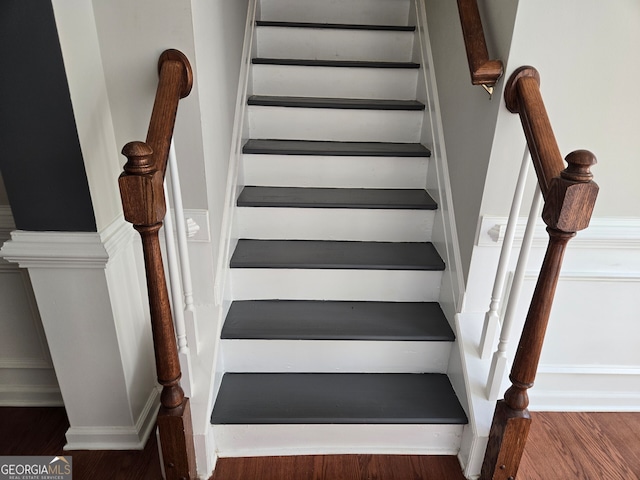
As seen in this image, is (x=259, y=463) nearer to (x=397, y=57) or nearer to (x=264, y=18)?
(x=397, y=57)

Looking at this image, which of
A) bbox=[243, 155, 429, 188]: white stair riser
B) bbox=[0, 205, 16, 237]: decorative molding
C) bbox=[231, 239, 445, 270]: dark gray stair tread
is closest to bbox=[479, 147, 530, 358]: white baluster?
bbox=[231, 239, 445, 270]: dark gray stair tread

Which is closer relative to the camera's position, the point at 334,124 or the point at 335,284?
the point at 335,284

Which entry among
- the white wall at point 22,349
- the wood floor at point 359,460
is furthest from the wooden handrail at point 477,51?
the white wall at point 22,349

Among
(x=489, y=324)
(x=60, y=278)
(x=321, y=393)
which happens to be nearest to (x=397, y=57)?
(x=489, y=324)

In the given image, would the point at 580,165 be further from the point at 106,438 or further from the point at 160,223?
the point at 106,438

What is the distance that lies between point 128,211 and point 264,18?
1.99m

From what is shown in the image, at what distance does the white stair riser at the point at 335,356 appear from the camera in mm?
1649

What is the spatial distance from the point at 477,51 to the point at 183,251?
1087 millimetres

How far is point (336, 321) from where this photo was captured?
1708mm

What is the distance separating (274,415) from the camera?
4.97 feet

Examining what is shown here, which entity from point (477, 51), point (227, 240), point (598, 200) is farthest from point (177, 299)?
point (598, 200)

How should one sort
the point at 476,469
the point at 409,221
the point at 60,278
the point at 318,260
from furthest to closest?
the point at 409,221, the point at 318,260, the point at 476,469, the point at 60,278

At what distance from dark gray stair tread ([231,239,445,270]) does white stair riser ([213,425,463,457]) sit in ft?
1.92

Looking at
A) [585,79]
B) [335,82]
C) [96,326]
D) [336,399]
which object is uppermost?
[585,79]
